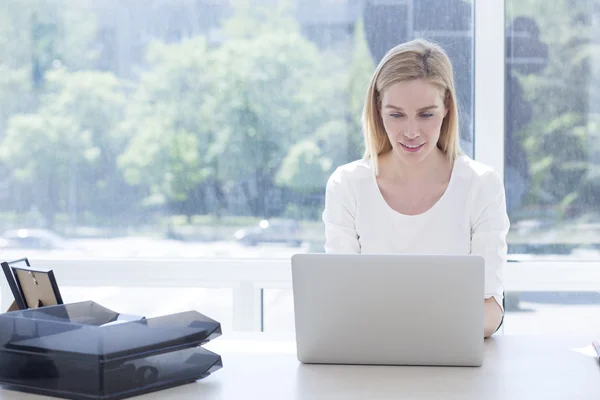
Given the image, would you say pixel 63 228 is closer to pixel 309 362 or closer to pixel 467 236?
pixel 467 236

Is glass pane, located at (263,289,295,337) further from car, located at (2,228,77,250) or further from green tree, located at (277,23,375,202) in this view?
car, located at (2,228,77,250)

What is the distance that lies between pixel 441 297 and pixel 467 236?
96 cm

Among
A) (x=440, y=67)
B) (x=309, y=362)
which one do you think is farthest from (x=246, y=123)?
(x=309, y=362)

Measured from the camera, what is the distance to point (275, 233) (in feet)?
11.6

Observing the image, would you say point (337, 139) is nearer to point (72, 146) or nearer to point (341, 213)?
point (341, 213)

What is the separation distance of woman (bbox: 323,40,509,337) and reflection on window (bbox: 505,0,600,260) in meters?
0.99

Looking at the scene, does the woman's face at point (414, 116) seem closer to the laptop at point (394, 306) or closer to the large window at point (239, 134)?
the laptop at point (394, 306)

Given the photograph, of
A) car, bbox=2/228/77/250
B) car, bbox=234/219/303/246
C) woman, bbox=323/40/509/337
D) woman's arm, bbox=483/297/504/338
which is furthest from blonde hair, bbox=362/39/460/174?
car, bbox=2/228/77/250

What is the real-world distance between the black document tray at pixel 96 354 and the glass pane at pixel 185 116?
1.98m

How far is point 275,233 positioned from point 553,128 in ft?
4.37

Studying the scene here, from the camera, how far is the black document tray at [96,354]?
4.66 ft

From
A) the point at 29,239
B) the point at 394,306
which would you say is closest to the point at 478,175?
the point at 394,306

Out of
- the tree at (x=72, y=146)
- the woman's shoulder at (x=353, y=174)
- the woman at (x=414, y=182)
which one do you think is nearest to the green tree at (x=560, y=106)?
the woman at (x=414, y=182)

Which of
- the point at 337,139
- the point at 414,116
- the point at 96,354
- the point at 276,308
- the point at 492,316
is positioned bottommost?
the point at 276,308
